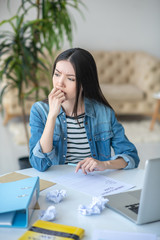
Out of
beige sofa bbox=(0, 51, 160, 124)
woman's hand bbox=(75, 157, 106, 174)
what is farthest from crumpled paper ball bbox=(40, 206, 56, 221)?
beige sofa bbox=(0, 51, 160, 124)

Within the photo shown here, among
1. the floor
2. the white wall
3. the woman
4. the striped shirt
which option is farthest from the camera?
the white wall

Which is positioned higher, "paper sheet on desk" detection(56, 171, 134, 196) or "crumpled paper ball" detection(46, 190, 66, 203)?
"crumpled paper ball" detection(46, 190, 66, 203)

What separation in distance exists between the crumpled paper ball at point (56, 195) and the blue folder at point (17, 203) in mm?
48

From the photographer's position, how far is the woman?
1391 mm

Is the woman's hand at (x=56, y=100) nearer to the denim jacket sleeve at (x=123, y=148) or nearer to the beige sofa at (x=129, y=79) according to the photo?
the denim jacket sleeve at (x=123, y=148)

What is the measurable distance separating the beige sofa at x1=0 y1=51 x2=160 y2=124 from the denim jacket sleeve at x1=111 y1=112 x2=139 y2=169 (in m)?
3.16

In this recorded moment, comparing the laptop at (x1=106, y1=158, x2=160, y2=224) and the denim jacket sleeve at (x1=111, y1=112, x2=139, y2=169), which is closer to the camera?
the laptop at (x1=106, y1=158, x2=160, y2=224)

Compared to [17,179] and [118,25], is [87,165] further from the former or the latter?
[118,25]

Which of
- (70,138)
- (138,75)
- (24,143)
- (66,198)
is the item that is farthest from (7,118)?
(66,198)

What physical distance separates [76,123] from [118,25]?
4.52m

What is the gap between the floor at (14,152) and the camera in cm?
321

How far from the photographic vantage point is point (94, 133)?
157cm

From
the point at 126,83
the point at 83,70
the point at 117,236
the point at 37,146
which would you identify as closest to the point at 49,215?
the point at 117,236

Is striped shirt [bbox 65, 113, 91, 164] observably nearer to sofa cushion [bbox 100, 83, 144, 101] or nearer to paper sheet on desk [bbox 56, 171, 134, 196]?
paper sheet on desk [bbox 56, 171, 134, 196]
